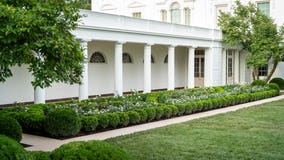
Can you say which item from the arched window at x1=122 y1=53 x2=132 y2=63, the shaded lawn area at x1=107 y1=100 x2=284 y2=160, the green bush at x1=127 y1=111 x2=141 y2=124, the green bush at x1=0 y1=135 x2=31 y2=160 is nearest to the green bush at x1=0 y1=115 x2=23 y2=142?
the shaded lawn area at x1=107 y1=100 x2=284 y2=160

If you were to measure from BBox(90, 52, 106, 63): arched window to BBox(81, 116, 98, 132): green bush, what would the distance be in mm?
13112

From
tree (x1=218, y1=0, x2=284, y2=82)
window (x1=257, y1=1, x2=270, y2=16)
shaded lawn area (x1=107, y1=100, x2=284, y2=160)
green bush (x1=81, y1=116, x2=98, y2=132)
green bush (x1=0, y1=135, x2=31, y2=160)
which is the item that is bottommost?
shaded lawn area (x1=107, y1=100, x2=284, y2=160)

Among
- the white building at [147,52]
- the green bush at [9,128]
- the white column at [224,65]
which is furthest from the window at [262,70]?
the green bush at [9,128]

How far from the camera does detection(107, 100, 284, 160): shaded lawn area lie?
9.29 m

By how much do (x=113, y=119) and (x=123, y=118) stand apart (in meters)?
0.52

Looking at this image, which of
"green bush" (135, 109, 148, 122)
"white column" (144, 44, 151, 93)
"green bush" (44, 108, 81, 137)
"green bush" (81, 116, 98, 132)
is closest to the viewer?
"green bush" (44, 108, 81, 137)

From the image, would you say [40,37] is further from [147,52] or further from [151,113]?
[147,52]

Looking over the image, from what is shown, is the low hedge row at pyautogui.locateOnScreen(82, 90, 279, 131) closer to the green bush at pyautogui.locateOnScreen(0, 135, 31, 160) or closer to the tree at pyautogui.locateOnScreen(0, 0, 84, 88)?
the tree at pyautogui.locateOnScreen(0, 0, 84, 88)

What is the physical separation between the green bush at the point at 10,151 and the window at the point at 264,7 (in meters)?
31.5

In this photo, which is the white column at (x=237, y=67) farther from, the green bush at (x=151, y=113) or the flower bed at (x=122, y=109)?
the green bush at (x=151, y=113)

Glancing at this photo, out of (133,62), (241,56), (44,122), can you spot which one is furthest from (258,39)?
(44,122)

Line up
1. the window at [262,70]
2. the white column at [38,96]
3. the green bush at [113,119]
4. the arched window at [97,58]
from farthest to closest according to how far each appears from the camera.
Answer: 1. the window at [262,70]
2. the arched window at [97,58]
3. the white column at [38,96]
4. the green bush at [113,119]

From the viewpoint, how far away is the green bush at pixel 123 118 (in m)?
13.6

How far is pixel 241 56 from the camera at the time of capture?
35719 mm
